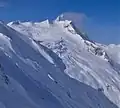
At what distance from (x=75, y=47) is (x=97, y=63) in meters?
5.52

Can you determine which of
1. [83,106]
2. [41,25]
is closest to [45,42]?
[41,25]

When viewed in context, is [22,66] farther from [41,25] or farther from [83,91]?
[41,25]

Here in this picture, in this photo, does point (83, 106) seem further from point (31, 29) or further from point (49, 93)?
point (31, 29)

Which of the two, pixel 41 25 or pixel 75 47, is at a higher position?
pixel 41 25

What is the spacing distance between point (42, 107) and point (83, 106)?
14.5 meters

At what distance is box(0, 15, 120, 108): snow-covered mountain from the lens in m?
39.7

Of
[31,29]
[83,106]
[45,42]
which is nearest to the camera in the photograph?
[83,106]

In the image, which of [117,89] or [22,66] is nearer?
[22,66]

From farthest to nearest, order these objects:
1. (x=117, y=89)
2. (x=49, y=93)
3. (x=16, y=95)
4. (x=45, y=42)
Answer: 1. (x=45, y=42)
2. (x=117, y=89)
3. (x=49, y=93)
4. (x=16, y=95)

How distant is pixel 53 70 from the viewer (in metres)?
57.6

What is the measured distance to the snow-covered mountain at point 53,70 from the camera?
39.7 m

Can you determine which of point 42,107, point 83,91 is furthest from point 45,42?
point 42,107

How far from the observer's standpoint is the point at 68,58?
75.3 meters

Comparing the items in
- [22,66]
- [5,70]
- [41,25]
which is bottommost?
[5,70]
